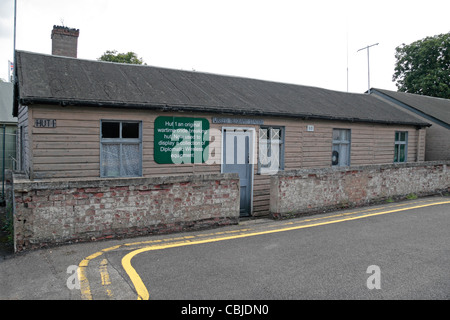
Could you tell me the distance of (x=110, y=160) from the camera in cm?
879

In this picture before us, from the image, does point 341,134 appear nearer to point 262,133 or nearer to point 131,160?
point 262,133

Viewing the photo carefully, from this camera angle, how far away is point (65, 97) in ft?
26.4

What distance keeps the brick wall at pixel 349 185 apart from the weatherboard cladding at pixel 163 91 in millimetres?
2761

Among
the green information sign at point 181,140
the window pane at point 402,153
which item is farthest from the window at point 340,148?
the green information sign at point 181,140

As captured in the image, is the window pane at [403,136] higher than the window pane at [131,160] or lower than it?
higher

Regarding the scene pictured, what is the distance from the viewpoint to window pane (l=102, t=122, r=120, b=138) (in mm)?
8719

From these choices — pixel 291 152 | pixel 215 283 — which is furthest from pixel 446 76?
pixel 215 283

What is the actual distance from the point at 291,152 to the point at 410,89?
2810cm

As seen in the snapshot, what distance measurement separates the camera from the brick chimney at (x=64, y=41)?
12305mm

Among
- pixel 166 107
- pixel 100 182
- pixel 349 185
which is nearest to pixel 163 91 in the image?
pixel 166 107

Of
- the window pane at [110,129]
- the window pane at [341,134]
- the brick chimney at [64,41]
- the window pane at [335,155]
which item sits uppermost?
the brick chimney at [64,41]

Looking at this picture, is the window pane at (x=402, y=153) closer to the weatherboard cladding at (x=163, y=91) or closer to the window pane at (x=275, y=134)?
the weatherboard cladding at (x=163, y=91)

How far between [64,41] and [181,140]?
21.7 ft
